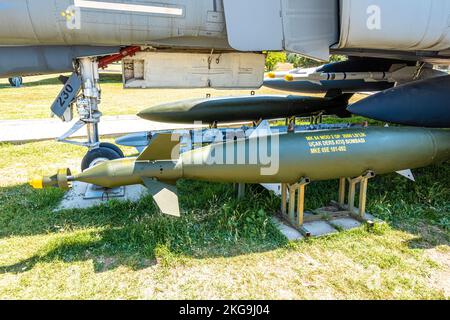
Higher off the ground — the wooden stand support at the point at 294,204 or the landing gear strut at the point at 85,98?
the landing gear strut at the point at 85,98

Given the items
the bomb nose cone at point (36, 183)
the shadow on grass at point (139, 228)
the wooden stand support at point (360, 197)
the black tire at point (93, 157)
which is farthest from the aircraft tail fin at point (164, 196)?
the wooden stand support at point (360, 197)

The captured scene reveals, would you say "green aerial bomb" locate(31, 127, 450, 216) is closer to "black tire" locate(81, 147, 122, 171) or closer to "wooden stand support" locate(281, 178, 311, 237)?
"wooden stand support" locate(281, 178, 311, 237)

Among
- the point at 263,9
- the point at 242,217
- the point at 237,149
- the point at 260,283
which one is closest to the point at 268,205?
the point at 242,217

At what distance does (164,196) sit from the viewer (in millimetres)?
3816

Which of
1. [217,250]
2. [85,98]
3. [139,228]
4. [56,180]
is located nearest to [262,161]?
[217,250]

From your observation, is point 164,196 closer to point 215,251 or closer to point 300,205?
point 215,251

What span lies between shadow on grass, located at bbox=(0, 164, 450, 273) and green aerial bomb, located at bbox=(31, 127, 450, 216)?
50 cm

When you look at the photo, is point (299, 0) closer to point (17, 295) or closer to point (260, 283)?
point (260, 283)

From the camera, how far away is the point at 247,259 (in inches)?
145

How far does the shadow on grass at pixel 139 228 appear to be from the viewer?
12.2ft

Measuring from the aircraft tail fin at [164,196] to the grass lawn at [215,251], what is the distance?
1.41ft

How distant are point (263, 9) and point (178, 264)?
324cm

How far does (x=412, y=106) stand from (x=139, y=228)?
14.4 ft

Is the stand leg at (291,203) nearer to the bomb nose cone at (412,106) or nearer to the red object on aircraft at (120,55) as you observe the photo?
the bomb nose cone at (412,106)
